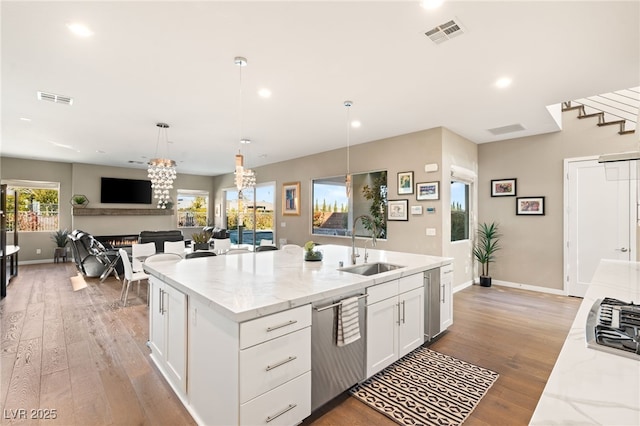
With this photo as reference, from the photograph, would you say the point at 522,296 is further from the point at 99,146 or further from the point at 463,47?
the point at 99,146

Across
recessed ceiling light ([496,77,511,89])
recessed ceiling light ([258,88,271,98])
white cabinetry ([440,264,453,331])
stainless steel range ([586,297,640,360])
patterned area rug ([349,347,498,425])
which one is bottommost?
patterned area rug ([349,347,498,425])

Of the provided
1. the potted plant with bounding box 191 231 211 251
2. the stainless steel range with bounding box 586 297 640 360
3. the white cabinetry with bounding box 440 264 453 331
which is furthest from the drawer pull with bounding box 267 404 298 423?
the potted plant with bounding box 191 231 211 251

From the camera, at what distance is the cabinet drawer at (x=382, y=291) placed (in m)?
2.29

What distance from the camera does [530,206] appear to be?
17.1ft

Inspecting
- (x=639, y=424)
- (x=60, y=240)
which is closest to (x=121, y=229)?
(x=60, y=240)

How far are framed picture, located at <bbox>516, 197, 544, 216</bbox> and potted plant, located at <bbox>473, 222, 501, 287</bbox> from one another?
506 millimetres

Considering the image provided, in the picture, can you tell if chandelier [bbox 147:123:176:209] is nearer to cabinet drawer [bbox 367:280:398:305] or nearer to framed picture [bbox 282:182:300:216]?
framed picture [bbox 282:182:300:216]

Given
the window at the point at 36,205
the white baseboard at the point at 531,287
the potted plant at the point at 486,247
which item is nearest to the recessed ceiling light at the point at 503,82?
the potted plant at the point at 486,247

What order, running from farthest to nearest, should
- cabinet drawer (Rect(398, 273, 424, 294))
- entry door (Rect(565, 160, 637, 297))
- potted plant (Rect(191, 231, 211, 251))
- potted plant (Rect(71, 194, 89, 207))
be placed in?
potted plant (Rect(71, 194, 89, 207)) < potted plant (Rect(191, 231, 211, 251)) < entry door (Rect(565, 160, 637, 297)) < cabinet drawer (Rect(398, 273, 424, 294))

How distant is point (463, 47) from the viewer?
8.23ft

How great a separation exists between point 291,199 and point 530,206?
16.7 feet

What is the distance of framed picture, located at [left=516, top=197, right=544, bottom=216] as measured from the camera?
5.11 m

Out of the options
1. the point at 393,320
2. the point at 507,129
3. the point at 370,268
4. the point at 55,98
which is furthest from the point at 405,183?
the point at 55,98

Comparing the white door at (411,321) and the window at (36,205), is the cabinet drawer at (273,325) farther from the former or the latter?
the window at (36,205)
